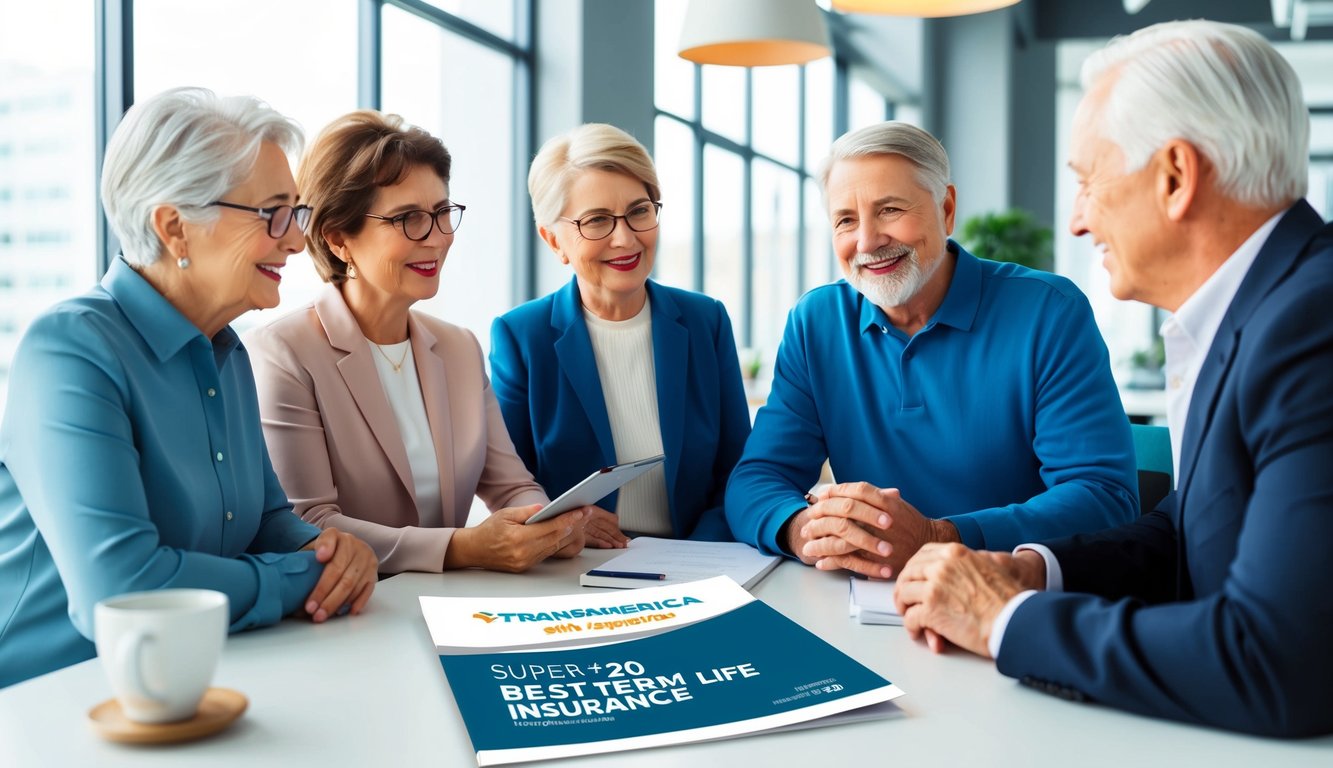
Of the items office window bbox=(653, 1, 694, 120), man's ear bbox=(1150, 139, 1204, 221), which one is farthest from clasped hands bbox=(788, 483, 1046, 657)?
office window bbox=(653, 1, 694, 120)

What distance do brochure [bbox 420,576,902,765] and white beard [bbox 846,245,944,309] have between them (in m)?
0.87

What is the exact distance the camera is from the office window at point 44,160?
103 inches

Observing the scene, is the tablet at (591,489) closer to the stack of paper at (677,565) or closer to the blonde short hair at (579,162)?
the stack of paper at (677,565)

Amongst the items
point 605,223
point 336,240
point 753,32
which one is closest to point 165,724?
point 336,240

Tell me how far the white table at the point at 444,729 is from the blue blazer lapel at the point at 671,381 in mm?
1161

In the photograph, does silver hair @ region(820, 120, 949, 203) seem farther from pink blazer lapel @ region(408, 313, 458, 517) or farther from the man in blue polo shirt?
pink blazer lapel @ region(408, 313, 458, 517)

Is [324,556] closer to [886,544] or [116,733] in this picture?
[116,733]

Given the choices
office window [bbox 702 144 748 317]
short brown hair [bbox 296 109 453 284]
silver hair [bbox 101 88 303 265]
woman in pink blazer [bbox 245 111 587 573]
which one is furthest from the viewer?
office window [bbox 702 144 748 317]

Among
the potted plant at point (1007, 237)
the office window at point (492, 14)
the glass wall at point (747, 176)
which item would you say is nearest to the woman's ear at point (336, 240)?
the office window at point (492, 14)

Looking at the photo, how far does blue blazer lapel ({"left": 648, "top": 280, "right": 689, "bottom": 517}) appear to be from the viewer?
2.49 m

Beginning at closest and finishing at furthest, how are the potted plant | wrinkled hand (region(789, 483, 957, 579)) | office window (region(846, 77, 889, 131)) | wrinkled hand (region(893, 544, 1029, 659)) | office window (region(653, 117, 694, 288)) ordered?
wrinkled hand (region(893, 544, 1029, 659)), wrinkled hand (region(789, 483, 957, 579)), office window (region(653, 117, 694, 288)), the potted plant, office window (region(846, 77, 889, 131))

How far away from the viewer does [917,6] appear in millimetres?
2797

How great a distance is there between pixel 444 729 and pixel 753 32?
2.29 meters

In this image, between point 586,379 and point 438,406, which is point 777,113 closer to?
point 586,379
